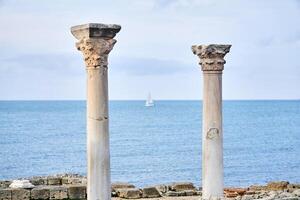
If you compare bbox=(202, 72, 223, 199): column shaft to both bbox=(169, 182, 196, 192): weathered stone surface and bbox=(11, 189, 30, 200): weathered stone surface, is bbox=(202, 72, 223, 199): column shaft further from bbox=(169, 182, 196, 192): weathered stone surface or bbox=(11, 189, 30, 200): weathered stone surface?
bbox=(169, 182, 196, 192): weathered stone surface

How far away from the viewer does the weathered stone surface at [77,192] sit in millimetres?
20688

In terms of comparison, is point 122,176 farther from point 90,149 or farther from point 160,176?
point 90,149


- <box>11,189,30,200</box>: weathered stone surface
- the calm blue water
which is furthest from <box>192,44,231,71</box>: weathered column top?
the calm blue water

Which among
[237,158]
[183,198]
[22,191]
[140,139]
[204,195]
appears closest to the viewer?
[204,195]

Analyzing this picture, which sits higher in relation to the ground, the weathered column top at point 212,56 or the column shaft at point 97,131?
the weathered column top at point 212,56

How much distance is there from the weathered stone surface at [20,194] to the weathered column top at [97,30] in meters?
6.83

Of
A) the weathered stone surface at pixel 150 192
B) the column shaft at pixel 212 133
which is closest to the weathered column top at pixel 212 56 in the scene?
the column shaft at pixel 212 133

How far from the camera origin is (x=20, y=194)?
20.5 metres

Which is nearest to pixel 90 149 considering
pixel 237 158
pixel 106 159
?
pixel 106 159

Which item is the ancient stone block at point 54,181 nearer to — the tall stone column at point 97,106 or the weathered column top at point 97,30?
the tall stone column at point 97,106

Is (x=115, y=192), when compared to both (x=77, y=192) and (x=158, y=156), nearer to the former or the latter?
(x=77, y=192)

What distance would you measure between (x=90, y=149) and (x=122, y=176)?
112ft

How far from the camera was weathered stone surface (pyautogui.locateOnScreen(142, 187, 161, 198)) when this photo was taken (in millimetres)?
22188

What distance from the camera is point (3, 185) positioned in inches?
884
